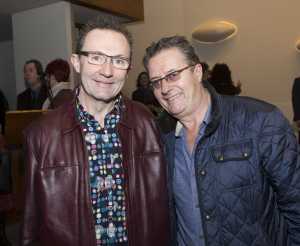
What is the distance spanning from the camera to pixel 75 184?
1.54m

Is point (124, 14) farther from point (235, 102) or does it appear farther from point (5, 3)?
point (235, 102)

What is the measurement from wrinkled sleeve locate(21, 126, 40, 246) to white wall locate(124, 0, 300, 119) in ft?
22.9

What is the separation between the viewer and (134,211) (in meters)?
1.60

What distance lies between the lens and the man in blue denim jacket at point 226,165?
155 cm

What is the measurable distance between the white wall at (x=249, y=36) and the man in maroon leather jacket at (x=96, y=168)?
6732 mm

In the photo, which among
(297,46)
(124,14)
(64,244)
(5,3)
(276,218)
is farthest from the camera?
(297,46)

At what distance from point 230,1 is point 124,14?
2.90m

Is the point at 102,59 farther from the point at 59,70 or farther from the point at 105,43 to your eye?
the point at 59,70

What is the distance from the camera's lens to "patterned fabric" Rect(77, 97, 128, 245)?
1563mm

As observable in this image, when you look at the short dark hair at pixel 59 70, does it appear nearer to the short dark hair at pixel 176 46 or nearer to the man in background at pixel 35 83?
the man in background at pixel 35 83

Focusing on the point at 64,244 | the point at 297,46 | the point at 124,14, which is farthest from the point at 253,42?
the point at 64,244

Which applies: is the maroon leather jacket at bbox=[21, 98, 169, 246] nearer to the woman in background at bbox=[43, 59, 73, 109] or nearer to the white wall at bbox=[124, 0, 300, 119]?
the woman in background at bbox=[43, 59, 73, 109]

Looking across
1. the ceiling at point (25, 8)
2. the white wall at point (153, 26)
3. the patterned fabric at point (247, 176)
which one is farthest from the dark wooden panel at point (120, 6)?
the patterned fabric at point (247, 176)

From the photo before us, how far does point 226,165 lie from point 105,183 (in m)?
0.50
